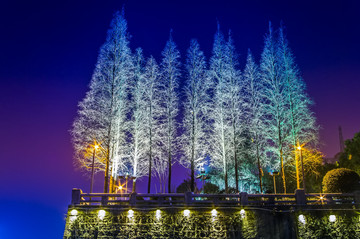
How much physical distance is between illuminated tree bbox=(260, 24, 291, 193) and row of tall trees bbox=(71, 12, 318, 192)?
0.28 ft

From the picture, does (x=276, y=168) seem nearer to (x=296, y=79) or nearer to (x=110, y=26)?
(x=296, y=79)

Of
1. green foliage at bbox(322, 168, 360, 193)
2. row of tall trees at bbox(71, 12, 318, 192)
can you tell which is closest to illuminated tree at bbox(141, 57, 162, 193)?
row of tall trees at bbox(71, 12, 318, 192)

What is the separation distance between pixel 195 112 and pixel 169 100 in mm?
2520

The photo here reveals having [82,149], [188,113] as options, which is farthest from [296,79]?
[82,149]

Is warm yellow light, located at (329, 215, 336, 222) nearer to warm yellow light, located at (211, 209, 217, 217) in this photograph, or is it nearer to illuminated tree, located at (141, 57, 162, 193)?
warm yellow light, located at (211, 209, 217, 217)

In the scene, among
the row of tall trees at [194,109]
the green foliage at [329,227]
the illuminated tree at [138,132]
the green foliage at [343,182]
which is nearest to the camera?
the green foliage at [329,227]

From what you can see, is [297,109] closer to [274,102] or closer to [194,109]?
[274,102]

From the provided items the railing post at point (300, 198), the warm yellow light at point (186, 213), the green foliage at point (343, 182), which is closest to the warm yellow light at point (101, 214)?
the warm yellow light at point (186, 213)

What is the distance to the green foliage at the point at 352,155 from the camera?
3390 cm

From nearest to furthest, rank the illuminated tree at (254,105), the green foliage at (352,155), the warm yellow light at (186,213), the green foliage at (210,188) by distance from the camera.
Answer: the warm yellow light at (186,213)
the illuminated tree at (254,105)
the green foliage at (352,155)
the green foliage at (210,188)

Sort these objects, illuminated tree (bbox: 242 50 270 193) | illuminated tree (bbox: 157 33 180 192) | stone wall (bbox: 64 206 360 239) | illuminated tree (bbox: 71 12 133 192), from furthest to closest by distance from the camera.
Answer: illuminated tree (bbox: 242 50 270 193) → illuminated tree (bbox: 157 33 180 192) → illuminated tree (bbox: 71 12 133 192) → stone wall (bbox: 64 206 360 239)

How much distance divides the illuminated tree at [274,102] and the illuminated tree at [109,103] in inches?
477

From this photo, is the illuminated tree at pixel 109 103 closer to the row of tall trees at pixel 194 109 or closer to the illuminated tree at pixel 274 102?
the row of tall trees at pixel 194 109

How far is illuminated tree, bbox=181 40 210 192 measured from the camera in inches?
1053
